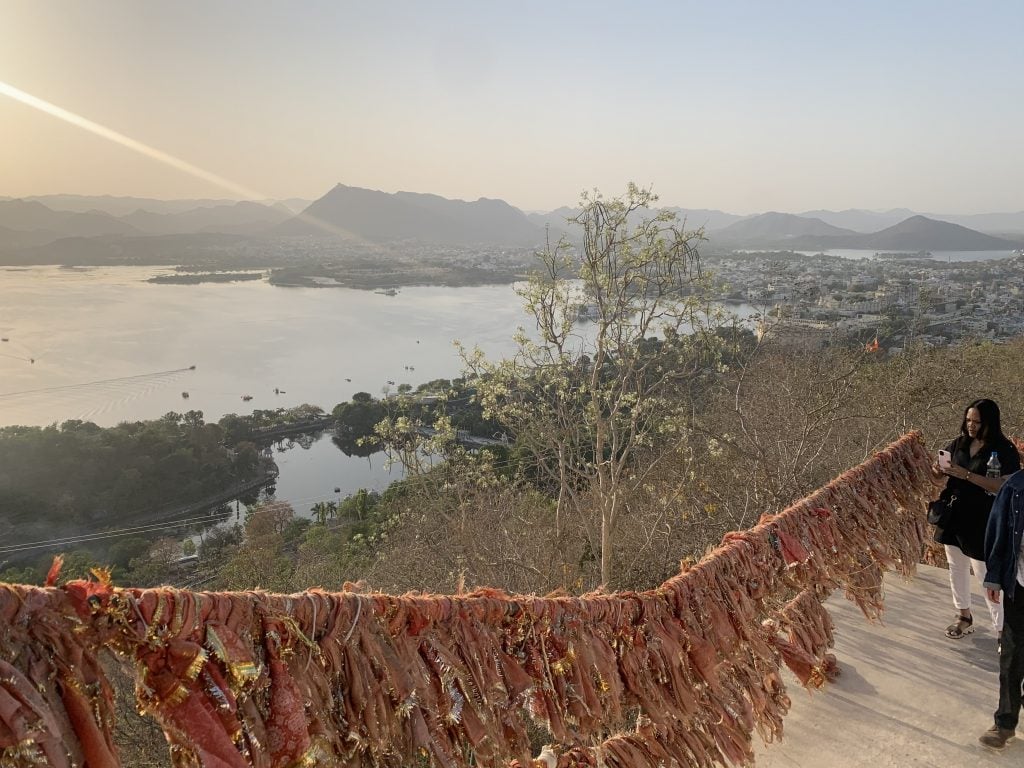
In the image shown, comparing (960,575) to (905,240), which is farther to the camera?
(905,240)

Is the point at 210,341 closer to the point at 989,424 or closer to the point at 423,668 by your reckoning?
the point at 989,424

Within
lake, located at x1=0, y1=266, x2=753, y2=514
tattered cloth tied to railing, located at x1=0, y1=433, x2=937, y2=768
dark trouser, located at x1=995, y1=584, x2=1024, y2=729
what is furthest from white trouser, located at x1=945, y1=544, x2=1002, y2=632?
lake, located at x1=0, y1=266, x2=753, y2=514

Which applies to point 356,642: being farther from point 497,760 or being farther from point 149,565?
point 149,565

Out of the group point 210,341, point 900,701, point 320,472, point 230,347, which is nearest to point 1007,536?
point 900,701

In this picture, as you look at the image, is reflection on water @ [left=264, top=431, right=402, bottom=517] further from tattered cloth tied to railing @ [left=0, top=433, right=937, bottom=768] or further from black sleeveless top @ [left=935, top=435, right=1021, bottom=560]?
tattered cloth tied to railing @ [left=0, top=433, right=937, bottom=768]

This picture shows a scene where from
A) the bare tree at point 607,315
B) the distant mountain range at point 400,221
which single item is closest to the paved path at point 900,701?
the bare tree at point 607,315

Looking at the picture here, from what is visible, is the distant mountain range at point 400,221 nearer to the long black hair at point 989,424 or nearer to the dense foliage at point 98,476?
the dense foliage at point 98,476
